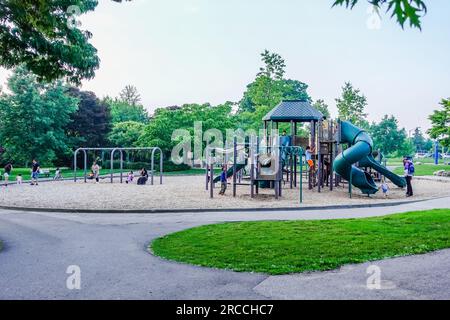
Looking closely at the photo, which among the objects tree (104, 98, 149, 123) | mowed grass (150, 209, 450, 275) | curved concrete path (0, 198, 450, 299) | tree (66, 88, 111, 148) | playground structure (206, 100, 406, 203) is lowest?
curved concrete path (0, 198, 450, 299)

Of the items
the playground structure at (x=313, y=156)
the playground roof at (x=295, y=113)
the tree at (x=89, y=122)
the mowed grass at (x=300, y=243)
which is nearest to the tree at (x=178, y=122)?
the tree at (x=89, y=122)

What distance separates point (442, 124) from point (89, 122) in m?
42.8

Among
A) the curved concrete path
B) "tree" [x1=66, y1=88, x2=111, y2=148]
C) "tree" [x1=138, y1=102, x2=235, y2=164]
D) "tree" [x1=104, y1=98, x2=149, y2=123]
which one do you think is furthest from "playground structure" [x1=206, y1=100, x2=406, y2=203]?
"tree" [x1=104, y1=98, x2=149, y2=123]

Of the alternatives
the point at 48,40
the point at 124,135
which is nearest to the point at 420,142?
the point at 124,135

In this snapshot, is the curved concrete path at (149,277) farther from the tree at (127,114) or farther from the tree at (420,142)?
the tree at (420,142)

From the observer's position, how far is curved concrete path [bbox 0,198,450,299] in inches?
237

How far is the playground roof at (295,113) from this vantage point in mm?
29016

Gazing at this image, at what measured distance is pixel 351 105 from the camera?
73375 mm

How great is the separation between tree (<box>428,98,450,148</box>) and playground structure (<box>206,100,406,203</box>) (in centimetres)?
1507

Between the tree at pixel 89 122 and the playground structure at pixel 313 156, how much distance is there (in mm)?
34442

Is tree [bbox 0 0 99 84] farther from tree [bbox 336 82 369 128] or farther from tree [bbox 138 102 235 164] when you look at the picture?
tree [bbox 336 82 369 128]

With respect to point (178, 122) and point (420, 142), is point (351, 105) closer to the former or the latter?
point (178, 122)
